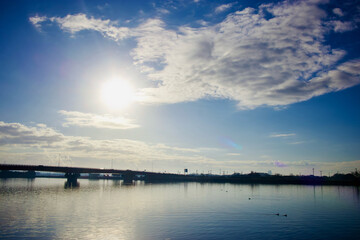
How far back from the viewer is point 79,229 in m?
45.6

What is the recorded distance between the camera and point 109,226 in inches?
1921

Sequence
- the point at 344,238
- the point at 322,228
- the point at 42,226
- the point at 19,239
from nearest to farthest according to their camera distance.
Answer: the point at 19,239
the point at 344,238
the point at 42,226
the point at 322,228

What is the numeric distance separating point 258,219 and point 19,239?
48.5 meters

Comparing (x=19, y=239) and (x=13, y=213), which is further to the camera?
(x=13, y=213)

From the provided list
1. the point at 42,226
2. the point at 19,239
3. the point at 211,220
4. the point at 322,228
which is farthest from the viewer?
the point at 211,220

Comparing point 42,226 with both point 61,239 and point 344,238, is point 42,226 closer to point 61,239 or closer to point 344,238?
point 61,239

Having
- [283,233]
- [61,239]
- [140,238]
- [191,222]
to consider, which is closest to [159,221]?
[191,222]

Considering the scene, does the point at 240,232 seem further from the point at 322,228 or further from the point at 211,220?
the point at 322,228

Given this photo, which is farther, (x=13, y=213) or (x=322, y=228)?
(x=13, y=213)

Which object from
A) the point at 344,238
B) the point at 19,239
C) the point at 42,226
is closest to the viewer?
the point at 19,239

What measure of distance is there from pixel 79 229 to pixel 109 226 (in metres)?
5.56

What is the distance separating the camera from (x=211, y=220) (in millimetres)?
57062

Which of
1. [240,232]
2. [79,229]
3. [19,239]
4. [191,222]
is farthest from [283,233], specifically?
[19,239]

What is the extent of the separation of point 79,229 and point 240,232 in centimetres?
2902
